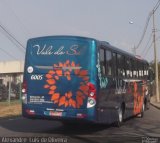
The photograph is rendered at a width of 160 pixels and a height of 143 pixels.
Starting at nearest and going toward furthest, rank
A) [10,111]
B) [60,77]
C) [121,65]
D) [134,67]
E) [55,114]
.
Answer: [55,114], [60,77], [121,65], [134,67], [10,111]

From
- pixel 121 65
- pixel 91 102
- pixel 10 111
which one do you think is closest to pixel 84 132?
pixel 91 102

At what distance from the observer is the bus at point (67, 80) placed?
1470cm

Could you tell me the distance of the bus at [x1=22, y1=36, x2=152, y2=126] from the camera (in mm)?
14695

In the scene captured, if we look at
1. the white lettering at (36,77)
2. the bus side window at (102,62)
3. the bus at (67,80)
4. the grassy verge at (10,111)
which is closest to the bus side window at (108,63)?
the bus at (67,80)

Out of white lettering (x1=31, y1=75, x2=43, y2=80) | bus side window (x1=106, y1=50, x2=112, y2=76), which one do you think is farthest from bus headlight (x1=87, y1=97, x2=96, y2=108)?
white lettering (x1=31, y1=75, x2=43, y2=80)

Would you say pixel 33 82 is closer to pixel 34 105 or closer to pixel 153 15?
pixel 34 105

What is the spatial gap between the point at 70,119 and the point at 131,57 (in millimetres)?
6751

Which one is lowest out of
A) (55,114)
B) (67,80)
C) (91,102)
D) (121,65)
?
(55,114)

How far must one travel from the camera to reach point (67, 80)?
15.0m

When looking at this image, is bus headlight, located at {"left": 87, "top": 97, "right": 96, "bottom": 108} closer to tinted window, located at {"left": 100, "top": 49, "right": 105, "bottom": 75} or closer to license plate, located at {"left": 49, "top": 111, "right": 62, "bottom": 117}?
license plate, located at {"left": 49, "top": 111, "right": 62, "bottom": 117}

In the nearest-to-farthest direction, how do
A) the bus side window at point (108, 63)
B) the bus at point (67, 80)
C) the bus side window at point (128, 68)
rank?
1. the bus at point (67, 80)
2. the bus side window at point (108, 63)
3. the bus side window at point (128, 68)

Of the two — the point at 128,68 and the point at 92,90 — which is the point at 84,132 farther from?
the point at 128,68

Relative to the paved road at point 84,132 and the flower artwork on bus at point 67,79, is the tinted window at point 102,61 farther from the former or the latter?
the paved road at point 84,132

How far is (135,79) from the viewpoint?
2155 centimetres
